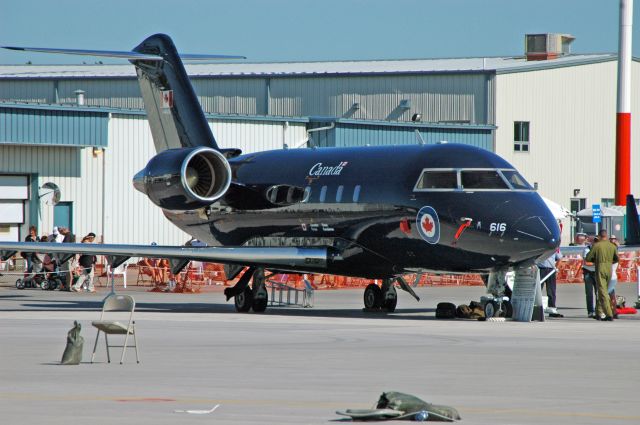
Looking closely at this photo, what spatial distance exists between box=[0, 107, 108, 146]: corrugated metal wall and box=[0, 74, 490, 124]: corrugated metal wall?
18245 mm

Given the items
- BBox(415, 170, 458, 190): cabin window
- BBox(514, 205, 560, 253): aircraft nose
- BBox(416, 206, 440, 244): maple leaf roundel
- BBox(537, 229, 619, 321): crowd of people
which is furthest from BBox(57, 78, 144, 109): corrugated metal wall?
BBox(514, 205, 560, 253): aircraft nose

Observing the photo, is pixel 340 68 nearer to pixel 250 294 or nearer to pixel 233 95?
pixel 233 95

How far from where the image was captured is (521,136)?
61562 millimetres

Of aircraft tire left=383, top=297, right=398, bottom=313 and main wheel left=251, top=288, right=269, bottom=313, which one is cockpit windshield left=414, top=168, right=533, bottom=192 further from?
main wheel left=251, top=288, right=269, bottom=313

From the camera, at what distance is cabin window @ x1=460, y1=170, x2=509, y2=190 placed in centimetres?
2403

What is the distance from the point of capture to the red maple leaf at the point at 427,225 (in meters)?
24.1

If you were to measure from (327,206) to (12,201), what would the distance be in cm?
2198

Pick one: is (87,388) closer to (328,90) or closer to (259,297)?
(259,297)

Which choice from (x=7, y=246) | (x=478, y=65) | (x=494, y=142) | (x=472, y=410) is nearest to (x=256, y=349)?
(x=472, y=410)

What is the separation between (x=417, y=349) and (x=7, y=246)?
1102 centimetres

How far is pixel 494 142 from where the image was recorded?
197ft

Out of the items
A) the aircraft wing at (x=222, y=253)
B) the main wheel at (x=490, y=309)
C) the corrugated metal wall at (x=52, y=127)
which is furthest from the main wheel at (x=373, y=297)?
the corrugated metal wall at (x=52, y=127)

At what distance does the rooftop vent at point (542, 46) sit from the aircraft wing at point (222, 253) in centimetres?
4332

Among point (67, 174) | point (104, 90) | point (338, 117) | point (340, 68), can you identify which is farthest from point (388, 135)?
point (104, 90)
